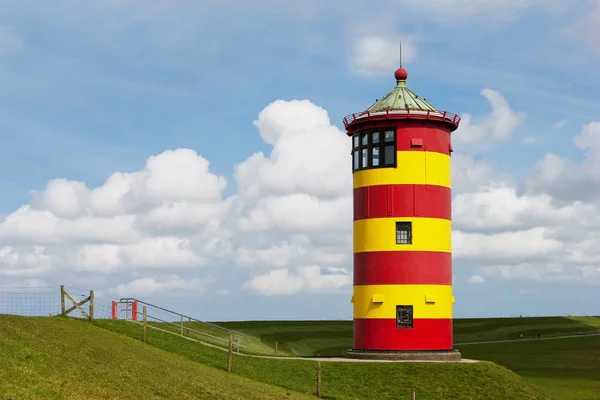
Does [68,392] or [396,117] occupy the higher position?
[396,117]

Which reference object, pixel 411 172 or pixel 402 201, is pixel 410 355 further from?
pixel 411 172

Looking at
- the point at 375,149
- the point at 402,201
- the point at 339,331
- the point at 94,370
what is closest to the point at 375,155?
the point at 375,149

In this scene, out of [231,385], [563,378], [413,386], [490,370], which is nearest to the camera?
[231,385]

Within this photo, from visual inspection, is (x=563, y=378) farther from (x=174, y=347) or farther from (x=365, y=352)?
(x=174, y=347)

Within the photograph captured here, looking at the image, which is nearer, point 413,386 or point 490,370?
point 413,386

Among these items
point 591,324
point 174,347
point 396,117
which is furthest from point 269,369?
point 591,324

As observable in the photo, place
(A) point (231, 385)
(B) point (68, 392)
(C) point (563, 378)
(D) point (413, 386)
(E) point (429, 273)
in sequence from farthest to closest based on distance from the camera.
→ 1. (C) point (563, 378)
2. (E) point (429, 273)
3. (D) point (413, 386)
4. (A) point (231, 385)
5. (B) point (68, 392)

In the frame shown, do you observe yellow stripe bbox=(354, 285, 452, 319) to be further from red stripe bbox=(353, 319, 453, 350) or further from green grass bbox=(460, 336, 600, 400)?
green grass bbox=(460, 336, 600, 400)

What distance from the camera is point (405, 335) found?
4041 centimetres

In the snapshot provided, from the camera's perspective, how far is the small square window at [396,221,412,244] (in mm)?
40875

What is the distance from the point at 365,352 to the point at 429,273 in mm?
5076

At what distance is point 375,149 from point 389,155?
3.17 ft

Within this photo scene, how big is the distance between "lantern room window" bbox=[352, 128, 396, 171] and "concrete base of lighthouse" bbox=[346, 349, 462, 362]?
927 centimetres

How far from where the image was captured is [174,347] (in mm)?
38750
